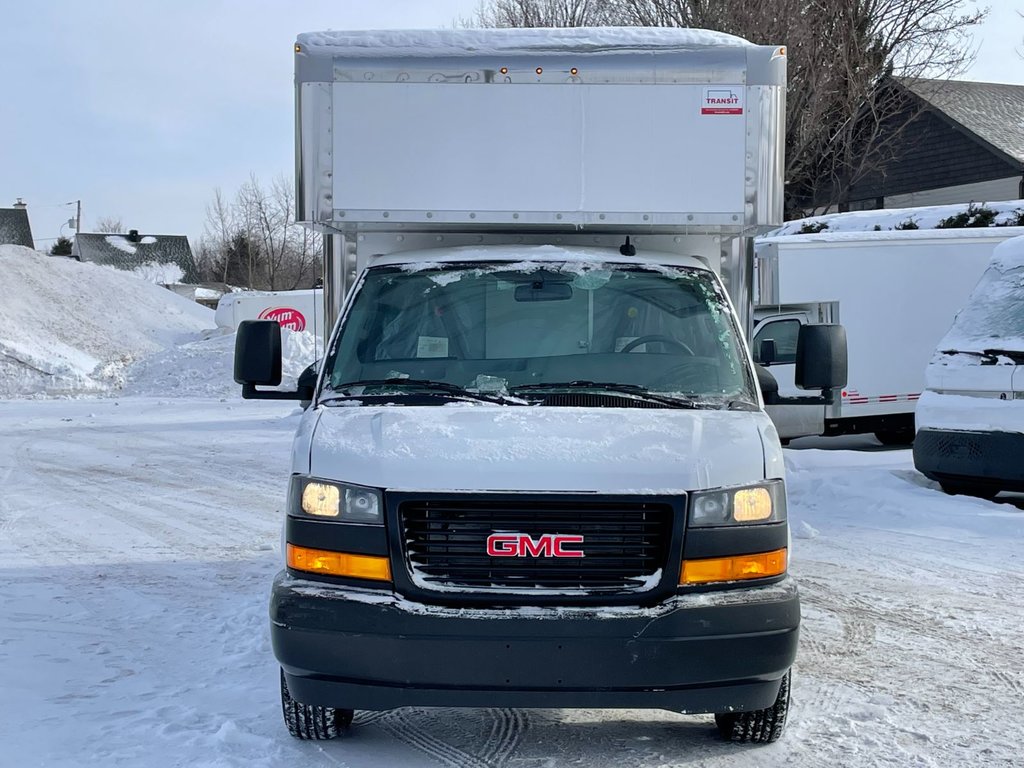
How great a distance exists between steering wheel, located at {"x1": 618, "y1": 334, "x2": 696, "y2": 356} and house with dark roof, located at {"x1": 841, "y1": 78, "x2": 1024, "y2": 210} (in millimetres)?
25319

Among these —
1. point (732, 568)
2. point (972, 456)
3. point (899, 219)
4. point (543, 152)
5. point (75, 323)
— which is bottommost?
point (972, 456)

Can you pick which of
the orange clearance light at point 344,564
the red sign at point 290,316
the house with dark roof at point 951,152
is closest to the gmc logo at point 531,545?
the orange clearance light at point 344,564

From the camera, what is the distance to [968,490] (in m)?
10.4

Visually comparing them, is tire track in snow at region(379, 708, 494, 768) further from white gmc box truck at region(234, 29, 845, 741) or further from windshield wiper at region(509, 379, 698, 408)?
windshield wiper at region(509, 379, 698, 408)

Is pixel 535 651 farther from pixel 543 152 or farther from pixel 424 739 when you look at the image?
pixel 543 152

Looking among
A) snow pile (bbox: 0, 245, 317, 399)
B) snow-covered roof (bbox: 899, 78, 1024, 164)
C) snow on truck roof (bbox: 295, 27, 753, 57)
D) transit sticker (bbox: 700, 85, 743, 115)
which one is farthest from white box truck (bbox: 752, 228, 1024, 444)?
snow pile (bbox: 0, 245, 317, 399)

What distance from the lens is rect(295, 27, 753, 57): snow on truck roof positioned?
5855 mm

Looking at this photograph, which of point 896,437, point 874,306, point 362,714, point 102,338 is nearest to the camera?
point 362,714

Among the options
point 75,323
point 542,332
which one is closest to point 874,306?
point 542,332

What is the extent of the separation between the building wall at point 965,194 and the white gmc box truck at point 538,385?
23.9 meters

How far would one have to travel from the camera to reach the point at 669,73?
5867 millimetres

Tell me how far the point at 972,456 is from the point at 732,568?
6628 mm

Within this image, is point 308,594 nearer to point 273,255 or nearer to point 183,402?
point 183,402

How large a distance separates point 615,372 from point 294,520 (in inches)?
64.1
